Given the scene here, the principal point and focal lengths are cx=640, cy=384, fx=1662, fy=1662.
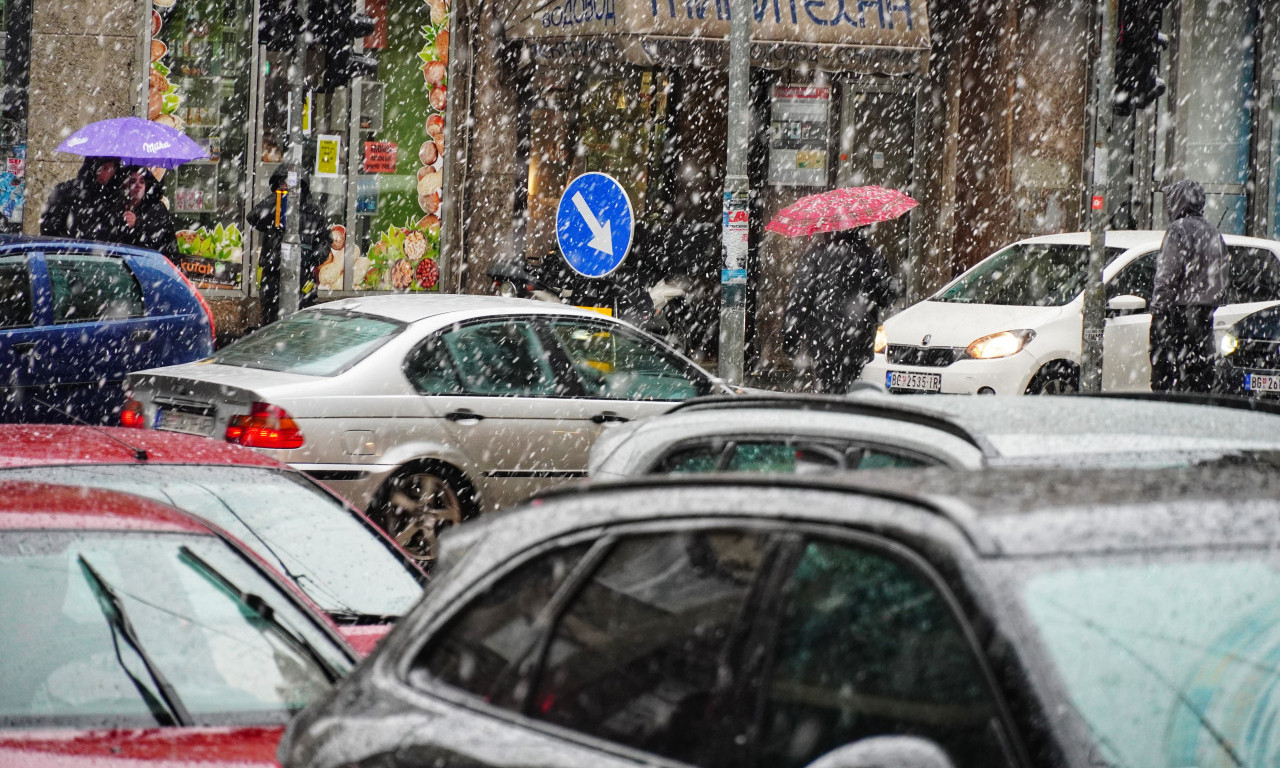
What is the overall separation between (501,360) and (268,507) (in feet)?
13.6

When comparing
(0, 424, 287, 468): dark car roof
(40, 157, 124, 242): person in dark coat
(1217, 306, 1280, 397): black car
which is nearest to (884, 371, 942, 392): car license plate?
(1217, 306, 1280, 397): black car

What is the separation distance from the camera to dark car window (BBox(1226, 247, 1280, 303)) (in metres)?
14.2

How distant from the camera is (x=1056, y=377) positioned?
13.6m

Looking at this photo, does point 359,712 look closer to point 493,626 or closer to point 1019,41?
point 493,626

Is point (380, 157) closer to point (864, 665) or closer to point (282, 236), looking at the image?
point (282, 236)

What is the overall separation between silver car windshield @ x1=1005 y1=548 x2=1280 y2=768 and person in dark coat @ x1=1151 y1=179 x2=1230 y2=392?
1077 cm

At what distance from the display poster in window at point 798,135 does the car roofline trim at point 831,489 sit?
57.8ft

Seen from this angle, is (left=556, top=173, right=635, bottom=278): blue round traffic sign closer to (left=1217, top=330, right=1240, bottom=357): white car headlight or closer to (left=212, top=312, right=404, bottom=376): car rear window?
(left=212, top=312, right=404, bottom=376): car rear window

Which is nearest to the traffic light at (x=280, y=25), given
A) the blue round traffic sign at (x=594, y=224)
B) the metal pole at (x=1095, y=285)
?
the blue round traffic sign at (x=594, y=224)

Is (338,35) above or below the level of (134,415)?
above

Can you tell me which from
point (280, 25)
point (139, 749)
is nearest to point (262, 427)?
point (139, 749)

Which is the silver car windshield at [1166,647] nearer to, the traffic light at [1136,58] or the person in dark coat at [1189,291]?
the person in dark coat at [1189,291]

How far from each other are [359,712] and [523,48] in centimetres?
1644

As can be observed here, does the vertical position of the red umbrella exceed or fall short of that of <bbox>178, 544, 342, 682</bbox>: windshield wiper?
it exceeds it
